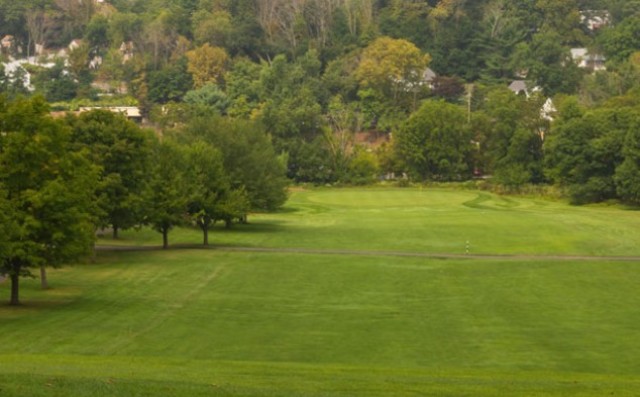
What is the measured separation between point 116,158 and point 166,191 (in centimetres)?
440

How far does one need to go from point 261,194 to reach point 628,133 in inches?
1517

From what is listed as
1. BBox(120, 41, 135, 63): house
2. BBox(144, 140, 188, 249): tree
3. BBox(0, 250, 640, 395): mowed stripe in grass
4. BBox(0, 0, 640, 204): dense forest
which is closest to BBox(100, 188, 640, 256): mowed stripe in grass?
BBox(144, 140, 188, 249): tree

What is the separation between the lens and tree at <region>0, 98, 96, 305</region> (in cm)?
4869

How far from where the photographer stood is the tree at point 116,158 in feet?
219

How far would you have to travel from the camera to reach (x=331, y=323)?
46.2m

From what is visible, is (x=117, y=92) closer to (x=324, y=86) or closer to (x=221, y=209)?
(x=324, y=86)

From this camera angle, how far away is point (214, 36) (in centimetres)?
18500

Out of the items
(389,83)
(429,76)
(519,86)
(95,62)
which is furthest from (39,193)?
(95,62)

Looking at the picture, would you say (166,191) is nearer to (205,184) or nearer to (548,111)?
(205,184)

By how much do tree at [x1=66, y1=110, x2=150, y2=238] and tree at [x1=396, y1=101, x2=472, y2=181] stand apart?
6965 centimetres

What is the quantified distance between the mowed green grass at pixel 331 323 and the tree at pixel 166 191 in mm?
2532

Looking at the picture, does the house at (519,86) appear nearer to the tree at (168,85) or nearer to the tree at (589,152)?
the tree at (168,85)

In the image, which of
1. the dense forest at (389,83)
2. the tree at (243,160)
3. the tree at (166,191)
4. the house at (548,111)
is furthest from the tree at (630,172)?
the tree at (166,191)

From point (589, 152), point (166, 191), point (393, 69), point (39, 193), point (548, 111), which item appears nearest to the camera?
point (39, 193)
